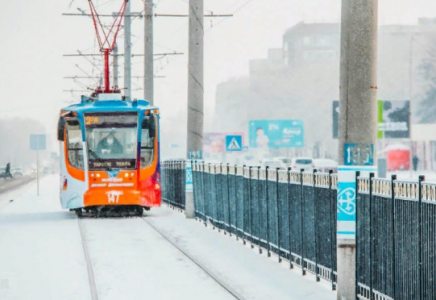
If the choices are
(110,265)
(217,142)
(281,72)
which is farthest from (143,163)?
(281,72)

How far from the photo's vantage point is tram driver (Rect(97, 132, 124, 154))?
1069 inches

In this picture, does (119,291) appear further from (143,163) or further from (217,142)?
(217,142)

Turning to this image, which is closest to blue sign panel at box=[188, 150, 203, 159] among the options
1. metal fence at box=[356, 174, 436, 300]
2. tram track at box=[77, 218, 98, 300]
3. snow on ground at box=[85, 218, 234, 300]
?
tram track at box=[77, 218, 98, 300]

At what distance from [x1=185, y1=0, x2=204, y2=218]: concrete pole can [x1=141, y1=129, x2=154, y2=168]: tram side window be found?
1.07 m

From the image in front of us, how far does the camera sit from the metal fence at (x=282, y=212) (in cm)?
1321

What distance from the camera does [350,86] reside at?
11.3m

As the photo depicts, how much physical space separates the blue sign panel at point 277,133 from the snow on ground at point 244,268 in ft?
291

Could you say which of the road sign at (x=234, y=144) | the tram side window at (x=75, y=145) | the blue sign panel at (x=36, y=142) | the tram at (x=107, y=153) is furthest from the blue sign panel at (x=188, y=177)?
the blue sign panel at (x=36, y=142)

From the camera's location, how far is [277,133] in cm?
11262

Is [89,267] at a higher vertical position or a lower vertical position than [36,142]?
lower

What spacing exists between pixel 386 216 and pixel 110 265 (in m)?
6.44

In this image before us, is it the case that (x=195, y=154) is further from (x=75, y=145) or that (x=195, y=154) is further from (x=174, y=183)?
(x=174, y=183)

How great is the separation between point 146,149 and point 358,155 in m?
16.6

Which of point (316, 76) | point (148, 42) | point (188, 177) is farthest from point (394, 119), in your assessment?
point (316, 76)
